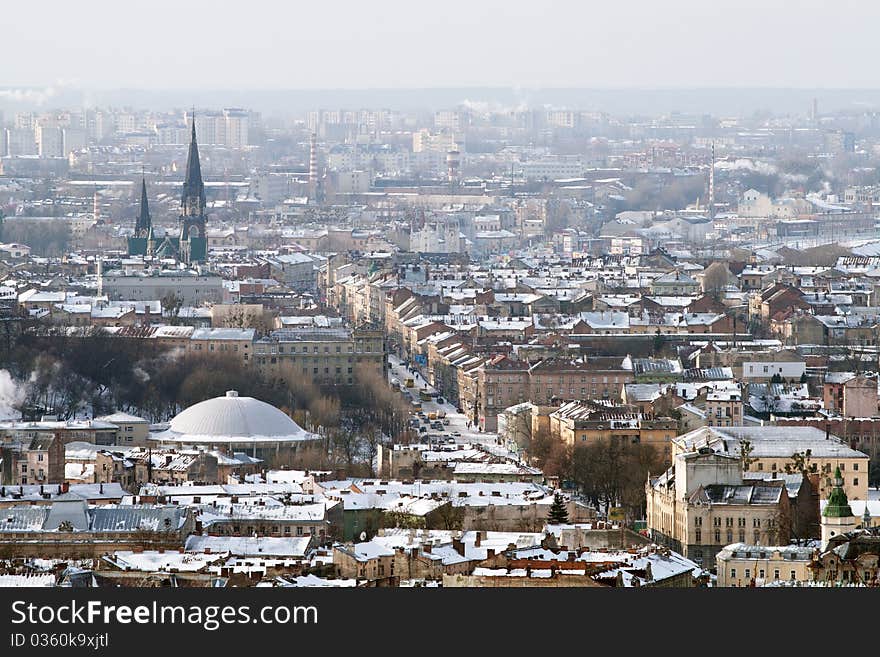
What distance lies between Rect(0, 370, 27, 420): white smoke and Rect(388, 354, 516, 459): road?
582 cm

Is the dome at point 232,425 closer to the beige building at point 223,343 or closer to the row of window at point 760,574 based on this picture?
the beige building at point 223,343

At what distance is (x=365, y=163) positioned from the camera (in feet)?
529

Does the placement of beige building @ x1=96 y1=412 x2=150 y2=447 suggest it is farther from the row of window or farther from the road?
the row of window

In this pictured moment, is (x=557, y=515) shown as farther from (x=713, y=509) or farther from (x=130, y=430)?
(x=130, y=430)

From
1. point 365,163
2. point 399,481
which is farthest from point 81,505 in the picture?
point 365,163

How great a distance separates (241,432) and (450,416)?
704 centimetres

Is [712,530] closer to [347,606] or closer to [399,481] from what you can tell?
[399,481]

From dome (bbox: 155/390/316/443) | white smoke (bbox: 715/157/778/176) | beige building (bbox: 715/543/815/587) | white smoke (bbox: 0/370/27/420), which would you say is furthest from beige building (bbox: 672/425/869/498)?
white smoke (bbox: 715/157/778/176)

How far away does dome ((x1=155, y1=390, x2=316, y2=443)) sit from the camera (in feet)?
142

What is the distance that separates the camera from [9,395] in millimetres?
48469

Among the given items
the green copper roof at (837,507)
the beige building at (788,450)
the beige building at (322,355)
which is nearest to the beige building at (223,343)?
the beige building at (322,355)

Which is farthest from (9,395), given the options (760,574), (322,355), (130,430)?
(760,574)

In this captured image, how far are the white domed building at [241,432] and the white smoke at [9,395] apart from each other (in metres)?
2.93

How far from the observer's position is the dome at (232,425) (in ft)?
142
